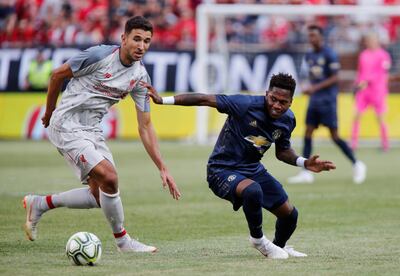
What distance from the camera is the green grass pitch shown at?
8117mm

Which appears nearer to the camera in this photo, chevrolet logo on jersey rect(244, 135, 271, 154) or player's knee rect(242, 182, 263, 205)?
player's knee rect(242, 182, 263, 205)

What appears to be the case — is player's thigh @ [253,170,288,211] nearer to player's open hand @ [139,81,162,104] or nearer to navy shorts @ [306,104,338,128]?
player's open hand @ [139,81,162,104]

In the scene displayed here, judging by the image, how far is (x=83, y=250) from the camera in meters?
8.12

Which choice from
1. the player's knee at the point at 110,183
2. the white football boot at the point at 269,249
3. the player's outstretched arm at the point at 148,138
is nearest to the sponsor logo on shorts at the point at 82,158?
the player's knee at the point at 110,183

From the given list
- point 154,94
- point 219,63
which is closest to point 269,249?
point 154,94

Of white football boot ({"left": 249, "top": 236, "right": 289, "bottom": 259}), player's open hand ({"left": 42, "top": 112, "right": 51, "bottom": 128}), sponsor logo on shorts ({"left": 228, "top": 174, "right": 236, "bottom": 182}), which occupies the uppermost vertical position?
player's open hand ({"left": 42, "top": 112, "right": 51, "bottom": 128})

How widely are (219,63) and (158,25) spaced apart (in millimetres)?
3360

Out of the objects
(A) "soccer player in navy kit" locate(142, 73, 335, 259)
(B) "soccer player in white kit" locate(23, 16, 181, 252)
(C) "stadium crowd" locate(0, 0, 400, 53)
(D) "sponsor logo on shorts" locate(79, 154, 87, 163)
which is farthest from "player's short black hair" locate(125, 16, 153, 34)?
(C) "stadium crowd" locate(0, 0, 400, 53)

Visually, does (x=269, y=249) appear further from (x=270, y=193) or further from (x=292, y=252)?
(x=270, y=193)

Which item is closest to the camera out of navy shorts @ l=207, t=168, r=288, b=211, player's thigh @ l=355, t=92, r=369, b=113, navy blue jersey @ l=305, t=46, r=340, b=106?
navy shorts @ l=207, t=168, r=288, b=211

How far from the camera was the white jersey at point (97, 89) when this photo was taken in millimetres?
9164

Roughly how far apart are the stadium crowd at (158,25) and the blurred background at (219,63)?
0.03 m

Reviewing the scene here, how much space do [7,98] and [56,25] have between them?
3493 millimetres

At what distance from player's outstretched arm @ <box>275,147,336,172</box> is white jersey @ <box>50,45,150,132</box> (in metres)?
1.39
